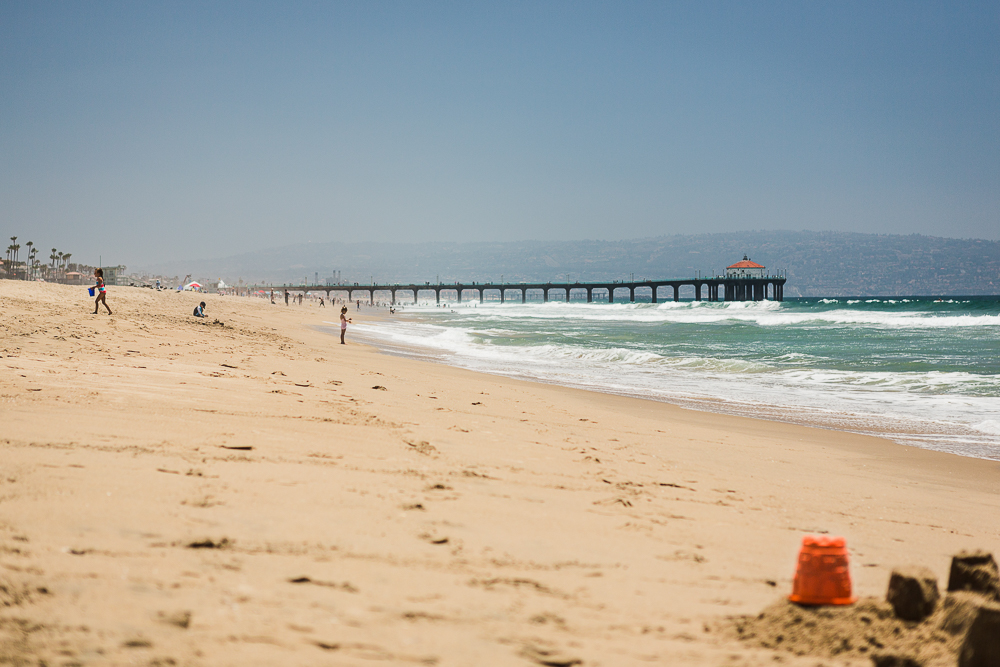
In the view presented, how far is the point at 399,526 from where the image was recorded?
3.04 m

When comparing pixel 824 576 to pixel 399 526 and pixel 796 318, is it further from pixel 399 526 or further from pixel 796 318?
pixel 796 318

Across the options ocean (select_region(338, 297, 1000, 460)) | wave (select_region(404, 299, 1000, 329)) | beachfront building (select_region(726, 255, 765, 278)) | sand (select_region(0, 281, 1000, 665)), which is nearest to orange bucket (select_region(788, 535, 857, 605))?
sand (select_region(0, 281, 1000, 665))

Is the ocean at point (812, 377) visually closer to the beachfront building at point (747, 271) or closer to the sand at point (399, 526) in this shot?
the sand at point (399, 526)

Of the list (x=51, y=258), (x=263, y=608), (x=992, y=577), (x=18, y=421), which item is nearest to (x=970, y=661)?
(x=992, y=577)

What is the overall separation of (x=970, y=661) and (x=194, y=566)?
2.55 metres

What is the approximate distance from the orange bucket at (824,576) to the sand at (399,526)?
192 millimetres

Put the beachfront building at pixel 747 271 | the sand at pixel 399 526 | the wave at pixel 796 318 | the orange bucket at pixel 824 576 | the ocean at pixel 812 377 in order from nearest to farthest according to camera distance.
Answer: the sand at pixel 399 526, the orange bucket at pixel 824 576, the ocean at pixel 812 377, the wave at pixel 796 318, the beachfront building at pixel 747 271

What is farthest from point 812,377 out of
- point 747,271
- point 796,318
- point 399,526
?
point 747,271

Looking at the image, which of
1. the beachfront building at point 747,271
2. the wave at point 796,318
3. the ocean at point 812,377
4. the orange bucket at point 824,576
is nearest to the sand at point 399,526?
the orange bucket at point 824,576

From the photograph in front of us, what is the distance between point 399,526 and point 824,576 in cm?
178

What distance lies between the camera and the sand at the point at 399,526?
2084 millimetres

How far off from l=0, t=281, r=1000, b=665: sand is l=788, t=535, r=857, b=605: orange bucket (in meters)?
0.19

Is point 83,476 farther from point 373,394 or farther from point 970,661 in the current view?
point 373,394

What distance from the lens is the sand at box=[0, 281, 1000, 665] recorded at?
208 cm
